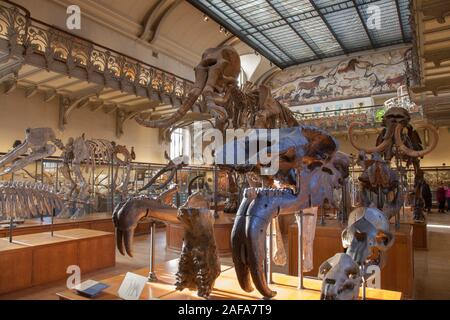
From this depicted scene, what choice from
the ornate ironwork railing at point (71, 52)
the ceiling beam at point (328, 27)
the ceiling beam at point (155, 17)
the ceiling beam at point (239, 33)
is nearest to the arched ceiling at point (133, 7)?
the ceiling beam at point (155, 17)

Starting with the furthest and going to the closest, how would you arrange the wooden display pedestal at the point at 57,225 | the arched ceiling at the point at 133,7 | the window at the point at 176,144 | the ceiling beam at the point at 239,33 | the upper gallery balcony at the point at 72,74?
the window at the point at 176,144 → the ceiling beam at the point at 239,33 → the arched ceiling at the point at 133,7 → the upper gallery balcony at the point at 72,74 → the wooden display pedestal at the point at 57,225

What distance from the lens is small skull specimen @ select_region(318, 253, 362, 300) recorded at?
1.44m

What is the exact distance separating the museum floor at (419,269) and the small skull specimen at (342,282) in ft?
11.6

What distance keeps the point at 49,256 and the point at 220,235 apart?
9.04 ft

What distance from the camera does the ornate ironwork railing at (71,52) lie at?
879 centimetres

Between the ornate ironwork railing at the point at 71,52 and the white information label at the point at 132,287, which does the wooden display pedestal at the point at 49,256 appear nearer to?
the white information label at the point at 132,287

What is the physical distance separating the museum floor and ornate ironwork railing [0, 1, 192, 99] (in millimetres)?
5434

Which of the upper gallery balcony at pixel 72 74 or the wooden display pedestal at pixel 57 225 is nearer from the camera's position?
the wooden display pedestal at pixel 57 225

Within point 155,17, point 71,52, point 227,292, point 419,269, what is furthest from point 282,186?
point 155,17

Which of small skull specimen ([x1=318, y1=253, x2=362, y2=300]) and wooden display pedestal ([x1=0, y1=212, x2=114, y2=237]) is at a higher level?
small skull specimen ([x1=318, y1=253, x2=362, y2=300])

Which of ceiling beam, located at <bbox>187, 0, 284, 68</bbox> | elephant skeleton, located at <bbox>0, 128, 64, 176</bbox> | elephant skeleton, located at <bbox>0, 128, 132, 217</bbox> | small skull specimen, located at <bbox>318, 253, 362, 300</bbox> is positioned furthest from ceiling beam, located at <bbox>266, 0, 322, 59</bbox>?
small skull specimen, located at <bbox>318, 253, 362, 300</bbox>

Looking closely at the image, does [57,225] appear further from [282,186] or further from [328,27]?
[328,27]

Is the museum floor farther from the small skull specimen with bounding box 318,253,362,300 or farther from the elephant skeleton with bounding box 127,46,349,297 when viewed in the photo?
the small skull specimen with bounding box 318,253,362,300

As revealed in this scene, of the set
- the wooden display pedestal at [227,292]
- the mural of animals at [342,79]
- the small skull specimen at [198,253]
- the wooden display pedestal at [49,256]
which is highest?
the mural of animals at [342,79]
